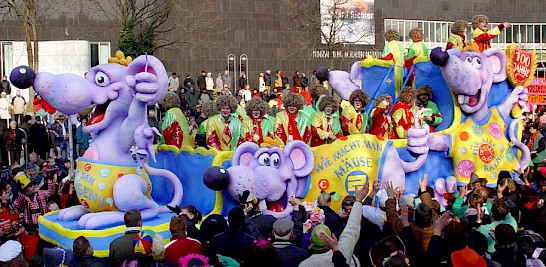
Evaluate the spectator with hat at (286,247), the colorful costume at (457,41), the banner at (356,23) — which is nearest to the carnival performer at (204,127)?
the colorful costume at (457,41)

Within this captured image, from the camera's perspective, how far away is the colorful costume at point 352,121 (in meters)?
10.2

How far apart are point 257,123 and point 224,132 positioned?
1.50 ft

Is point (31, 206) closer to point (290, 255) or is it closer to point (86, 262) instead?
point (86, 262)

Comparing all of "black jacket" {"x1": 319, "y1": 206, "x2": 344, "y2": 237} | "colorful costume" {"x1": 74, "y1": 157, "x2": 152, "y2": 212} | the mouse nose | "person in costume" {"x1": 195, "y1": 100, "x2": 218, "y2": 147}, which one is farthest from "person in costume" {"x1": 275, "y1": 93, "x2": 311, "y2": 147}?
"black jacket" {"x1": 319, "y1": 206, "x2": 344, "y2": 237}

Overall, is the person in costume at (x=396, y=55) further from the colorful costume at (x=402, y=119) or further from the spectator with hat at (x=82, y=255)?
the spectator with hat at (x=82, y=255)

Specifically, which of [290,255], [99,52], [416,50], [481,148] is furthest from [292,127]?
[99,52]

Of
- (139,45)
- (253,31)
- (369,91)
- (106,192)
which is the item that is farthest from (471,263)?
(253,31)

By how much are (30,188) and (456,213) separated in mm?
4973

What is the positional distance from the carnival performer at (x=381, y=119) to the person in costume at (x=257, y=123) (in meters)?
1.49

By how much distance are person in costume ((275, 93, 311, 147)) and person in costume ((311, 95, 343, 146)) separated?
11cm

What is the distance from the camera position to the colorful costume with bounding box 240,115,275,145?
9875 mm

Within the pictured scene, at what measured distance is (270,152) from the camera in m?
8.85

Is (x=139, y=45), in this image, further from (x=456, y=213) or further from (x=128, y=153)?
(x=456, y=213)

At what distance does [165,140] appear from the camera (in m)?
10.3
